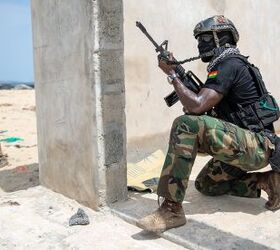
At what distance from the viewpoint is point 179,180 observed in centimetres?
292

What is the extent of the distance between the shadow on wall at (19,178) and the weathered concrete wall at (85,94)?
3.93 ft

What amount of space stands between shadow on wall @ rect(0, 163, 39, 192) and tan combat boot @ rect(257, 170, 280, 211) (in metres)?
2.77

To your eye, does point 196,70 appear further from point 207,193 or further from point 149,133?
point 207,193

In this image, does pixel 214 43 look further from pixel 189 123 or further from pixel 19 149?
pixel 19 149

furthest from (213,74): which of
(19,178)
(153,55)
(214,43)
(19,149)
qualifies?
(19,149)

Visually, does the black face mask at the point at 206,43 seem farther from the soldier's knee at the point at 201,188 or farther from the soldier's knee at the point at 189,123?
the soldier's knee at the point at 201,188

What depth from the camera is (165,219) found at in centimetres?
299

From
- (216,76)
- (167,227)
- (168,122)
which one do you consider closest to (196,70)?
(168,122)

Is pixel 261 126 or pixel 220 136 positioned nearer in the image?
pixel 220 136

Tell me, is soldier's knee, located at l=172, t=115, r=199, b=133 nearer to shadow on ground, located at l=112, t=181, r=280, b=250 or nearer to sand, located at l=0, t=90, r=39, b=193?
shadow on ground, located at l=112, t=181, r=280, b=250

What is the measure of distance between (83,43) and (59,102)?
0.64m

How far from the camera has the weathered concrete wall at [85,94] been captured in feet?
11.2

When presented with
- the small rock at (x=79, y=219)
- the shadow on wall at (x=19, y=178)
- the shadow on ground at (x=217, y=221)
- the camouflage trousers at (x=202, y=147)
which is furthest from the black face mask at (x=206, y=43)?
the shadow on wall at (x=19, y=178)

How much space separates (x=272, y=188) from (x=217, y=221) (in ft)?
1.64
